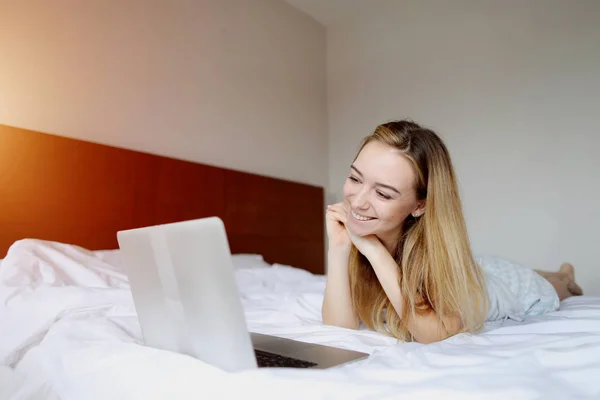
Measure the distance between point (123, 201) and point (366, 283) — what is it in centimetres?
123

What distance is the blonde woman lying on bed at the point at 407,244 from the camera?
1.09 meters

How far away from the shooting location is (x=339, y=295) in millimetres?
1274

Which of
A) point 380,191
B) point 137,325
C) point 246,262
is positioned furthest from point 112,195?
point 380,191

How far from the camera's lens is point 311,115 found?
348cm

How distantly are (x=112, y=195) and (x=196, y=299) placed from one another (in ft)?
4.90

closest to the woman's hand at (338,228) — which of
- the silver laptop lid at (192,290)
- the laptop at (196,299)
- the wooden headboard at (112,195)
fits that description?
the laptop at (196,299)

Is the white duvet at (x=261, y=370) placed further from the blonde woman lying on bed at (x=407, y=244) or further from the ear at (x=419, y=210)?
the ear at (x=419, y=210)

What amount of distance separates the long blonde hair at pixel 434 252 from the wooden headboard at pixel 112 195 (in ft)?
4.25

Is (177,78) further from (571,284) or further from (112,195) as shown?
(571,284)

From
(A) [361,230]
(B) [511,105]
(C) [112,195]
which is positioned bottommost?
(A) [361,230]

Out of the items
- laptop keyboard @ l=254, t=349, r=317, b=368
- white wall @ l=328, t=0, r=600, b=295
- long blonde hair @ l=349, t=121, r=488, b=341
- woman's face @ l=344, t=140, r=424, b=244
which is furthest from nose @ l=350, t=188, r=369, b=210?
white wall @ l=328, t=0, r=600, b=295

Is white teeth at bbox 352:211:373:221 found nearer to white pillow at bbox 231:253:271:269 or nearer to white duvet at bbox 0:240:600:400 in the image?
white duvet at bbox 0:240:600:400

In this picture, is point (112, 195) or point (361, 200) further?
point (112, 195)

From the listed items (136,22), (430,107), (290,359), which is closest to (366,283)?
(290,359)
